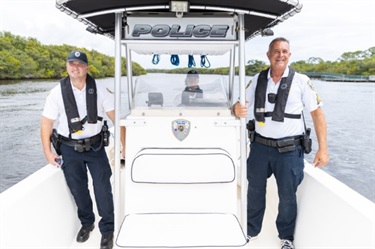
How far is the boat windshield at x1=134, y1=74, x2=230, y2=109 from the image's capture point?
2340 mm

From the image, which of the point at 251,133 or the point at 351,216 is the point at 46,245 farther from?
the point at 351,216

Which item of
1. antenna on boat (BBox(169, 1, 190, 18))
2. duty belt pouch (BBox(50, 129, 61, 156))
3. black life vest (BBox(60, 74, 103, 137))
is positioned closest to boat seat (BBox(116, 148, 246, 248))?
black life vest (BBox(60, 74, 103, 137))

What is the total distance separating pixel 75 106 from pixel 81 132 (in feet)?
0.60

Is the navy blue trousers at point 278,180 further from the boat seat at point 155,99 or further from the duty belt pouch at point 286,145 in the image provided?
the boat seat at point 155,99

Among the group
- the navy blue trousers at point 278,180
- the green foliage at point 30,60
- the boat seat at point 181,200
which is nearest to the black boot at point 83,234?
the boat seat at point 181,200

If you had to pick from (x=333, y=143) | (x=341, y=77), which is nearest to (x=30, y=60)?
(x=333, y=143)

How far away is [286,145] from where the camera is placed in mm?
2158

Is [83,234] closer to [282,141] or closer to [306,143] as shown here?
[282,141]

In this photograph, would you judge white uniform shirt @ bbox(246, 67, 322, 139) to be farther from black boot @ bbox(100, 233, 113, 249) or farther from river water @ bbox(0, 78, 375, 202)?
river water @ bbox(0, 78, 375, 202)

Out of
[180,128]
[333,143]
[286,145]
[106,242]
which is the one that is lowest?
[333,143]

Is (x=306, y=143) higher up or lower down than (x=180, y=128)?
lower down

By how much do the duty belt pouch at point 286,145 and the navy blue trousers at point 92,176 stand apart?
123 cm

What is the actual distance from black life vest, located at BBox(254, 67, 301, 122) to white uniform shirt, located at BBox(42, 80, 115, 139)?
1.02 m

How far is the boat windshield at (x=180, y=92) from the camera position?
2.34 meters
